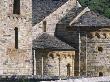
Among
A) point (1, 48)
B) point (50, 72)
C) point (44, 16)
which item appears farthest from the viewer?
point (44, 16)

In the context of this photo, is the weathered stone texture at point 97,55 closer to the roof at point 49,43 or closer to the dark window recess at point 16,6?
the roof at point 49,43

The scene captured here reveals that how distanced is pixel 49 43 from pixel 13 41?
696cm

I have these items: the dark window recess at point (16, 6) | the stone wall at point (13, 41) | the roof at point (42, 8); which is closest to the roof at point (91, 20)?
the roof at point (42, 8)

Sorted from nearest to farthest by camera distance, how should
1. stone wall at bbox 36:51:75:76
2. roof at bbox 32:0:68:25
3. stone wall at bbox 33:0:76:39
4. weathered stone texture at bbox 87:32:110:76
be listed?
stone wall at bbox 36:51:75:76 → weathered stone texture at bbox 87:32:110:76 → stone wall at bbox 33:0:76:39 → roof at bbox 32:0:68:25

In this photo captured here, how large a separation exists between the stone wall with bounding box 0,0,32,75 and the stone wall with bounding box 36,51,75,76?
5009 millimetres

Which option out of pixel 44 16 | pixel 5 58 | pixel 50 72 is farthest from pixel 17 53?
pixel 44 16

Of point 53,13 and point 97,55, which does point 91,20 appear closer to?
point 97,55

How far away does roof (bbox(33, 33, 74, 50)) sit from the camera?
1455 inches

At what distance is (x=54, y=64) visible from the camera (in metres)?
37.0

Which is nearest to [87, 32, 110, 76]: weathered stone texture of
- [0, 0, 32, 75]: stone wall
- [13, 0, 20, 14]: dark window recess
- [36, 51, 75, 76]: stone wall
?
[36, 51, 75, 76]: stone wall

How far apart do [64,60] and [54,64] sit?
32.4 inches

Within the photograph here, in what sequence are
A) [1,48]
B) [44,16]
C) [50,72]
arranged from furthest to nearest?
[44,16], [50,72], [1,48]

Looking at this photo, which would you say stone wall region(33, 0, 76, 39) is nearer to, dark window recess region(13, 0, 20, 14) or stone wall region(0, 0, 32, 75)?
stone wall region(0, 0, 32, 75)

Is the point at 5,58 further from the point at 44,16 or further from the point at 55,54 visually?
the point at 44,16
